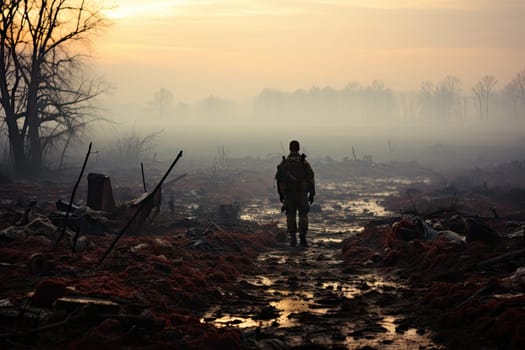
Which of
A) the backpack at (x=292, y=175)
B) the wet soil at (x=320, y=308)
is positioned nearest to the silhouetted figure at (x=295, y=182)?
the backpack at (x=292, y=175)

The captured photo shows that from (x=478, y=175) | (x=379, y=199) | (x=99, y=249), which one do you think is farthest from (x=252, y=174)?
(x=99, y=249)

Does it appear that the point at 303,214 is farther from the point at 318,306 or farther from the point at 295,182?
the point at 318,306

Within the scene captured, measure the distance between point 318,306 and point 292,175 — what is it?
19.0ft

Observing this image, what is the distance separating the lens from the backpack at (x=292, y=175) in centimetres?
1320

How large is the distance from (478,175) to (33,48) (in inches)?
1195

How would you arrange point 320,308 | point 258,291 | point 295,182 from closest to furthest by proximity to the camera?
point 320,308 → point 258,291 → point 295,182

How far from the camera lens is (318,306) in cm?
773

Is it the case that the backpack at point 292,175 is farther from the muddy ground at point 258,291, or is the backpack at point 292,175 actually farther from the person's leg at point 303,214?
the muddy ground at point 258,291

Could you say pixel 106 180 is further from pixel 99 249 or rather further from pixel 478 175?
pixel 478 175

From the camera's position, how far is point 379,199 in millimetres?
28766

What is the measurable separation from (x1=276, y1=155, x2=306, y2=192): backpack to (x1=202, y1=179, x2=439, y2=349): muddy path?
1.54 metres

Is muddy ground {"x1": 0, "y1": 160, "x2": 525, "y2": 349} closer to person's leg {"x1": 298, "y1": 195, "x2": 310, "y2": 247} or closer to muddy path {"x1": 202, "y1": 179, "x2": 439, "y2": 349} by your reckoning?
muddy path {"x1": 202, "y1": 179, "x2": 439, "y2": 349}

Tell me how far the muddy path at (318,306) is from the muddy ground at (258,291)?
23 millimetres

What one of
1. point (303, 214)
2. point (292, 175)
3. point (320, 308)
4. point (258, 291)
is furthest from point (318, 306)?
point (292, 175)
